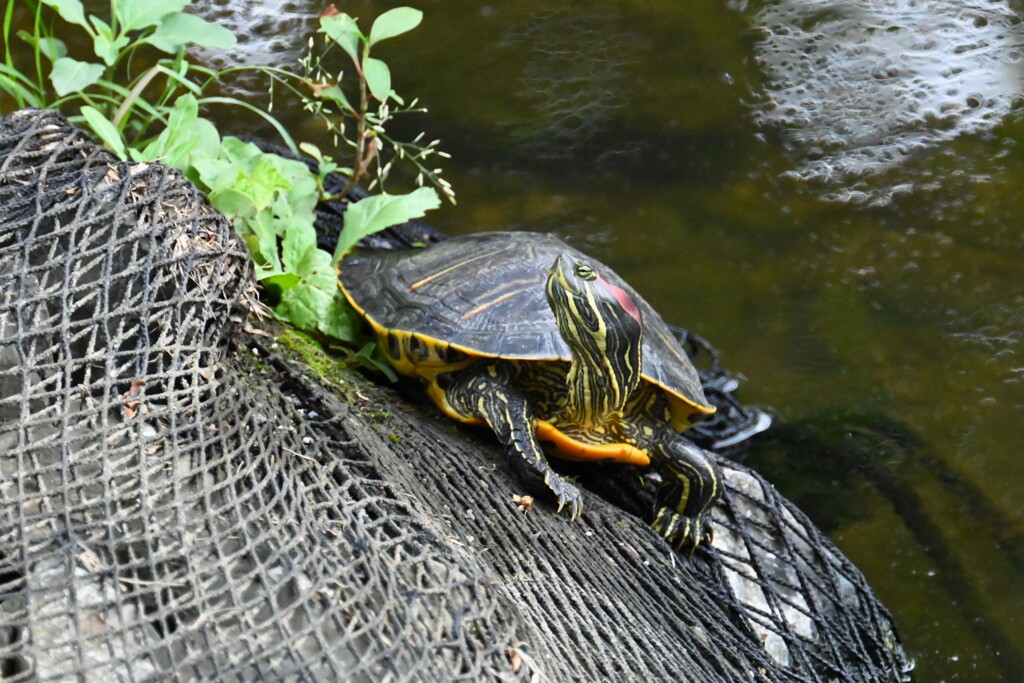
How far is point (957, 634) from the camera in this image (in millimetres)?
3223

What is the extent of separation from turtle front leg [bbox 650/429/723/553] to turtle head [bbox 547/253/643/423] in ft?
0.81

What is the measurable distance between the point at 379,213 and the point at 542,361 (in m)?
0.74

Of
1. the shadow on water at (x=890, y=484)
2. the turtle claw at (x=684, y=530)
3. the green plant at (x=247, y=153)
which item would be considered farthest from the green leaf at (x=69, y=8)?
the shadow on water at (x=890, y=484)

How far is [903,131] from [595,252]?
1666 millimetres

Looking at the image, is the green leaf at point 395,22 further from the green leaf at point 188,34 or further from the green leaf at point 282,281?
the green leaf at point 282,281

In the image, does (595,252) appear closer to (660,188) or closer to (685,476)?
(660,188)

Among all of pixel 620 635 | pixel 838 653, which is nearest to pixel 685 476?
pixel 838 653

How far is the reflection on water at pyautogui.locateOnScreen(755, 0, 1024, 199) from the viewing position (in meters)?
4.70

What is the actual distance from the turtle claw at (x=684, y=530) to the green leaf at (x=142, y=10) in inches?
77.2

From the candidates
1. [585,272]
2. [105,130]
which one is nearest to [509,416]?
[585,272]

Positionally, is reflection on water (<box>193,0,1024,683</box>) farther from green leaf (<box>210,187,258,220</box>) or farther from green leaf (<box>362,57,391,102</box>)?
green leaf (<box>210,187,258,220</box>)

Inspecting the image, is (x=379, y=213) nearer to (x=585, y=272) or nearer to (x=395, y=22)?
(x=395, y=22)

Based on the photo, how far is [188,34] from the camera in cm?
268

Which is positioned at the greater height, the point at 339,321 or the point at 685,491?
the point at 339,321
